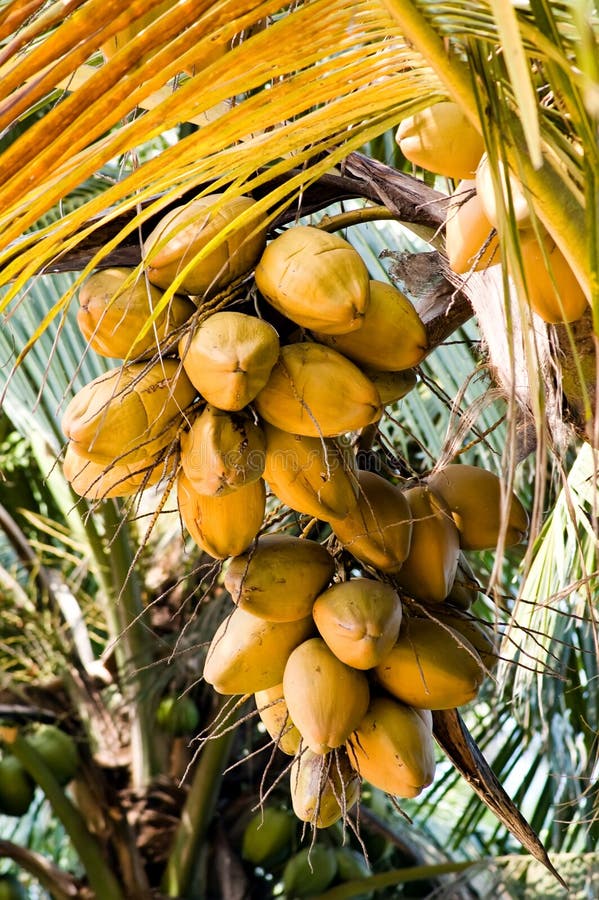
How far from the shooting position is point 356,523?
101cm

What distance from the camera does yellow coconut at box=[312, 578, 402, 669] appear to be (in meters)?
0.94

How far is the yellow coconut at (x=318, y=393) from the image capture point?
2.90 ft

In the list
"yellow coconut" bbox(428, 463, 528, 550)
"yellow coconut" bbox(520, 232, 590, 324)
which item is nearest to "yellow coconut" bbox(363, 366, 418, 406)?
"yellow coconut" bbox(428, 463, 528, 550)

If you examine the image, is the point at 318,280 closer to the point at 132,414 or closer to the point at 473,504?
the point at 132,414

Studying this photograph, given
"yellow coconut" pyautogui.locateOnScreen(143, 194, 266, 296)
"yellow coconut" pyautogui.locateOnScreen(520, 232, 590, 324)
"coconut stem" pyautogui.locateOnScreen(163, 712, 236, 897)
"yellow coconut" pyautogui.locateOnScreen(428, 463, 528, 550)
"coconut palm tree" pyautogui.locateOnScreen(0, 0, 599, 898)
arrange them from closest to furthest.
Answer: "coconut palm tree" pyautogui.locateOnScreen(0, 0, 599, 898) → "yellow coconut" pyautogui.locateOnScreen(520, 232, 590, 324) → "yellow coconut" pyautogui.locateOnScreen(143, 194, 266, 296) → "yellow coconut" pyautogui.locateOnScreen(428, 463, 528, 550) → "coconut stem" pyautogui.locateOnScreen(163, 712, 236, 897)

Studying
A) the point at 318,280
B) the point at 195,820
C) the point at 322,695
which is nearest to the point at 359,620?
the point at 322,695

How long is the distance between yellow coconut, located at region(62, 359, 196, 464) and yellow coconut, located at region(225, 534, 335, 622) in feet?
0.53

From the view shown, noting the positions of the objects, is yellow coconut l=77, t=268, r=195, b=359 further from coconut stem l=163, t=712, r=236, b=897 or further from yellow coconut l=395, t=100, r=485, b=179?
coconut stem l=163, t=712, r=236, b=897

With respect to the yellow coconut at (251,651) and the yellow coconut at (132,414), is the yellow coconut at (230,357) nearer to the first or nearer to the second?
the yellow coconut at (132,414)

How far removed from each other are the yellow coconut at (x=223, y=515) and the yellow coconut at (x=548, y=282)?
301 mm

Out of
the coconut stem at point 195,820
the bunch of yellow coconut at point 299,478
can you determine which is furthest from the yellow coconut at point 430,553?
the coconut stem at point 195,820

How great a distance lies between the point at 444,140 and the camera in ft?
2.78

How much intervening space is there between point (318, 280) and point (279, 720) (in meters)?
0.49

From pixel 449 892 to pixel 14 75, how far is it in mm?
2199
